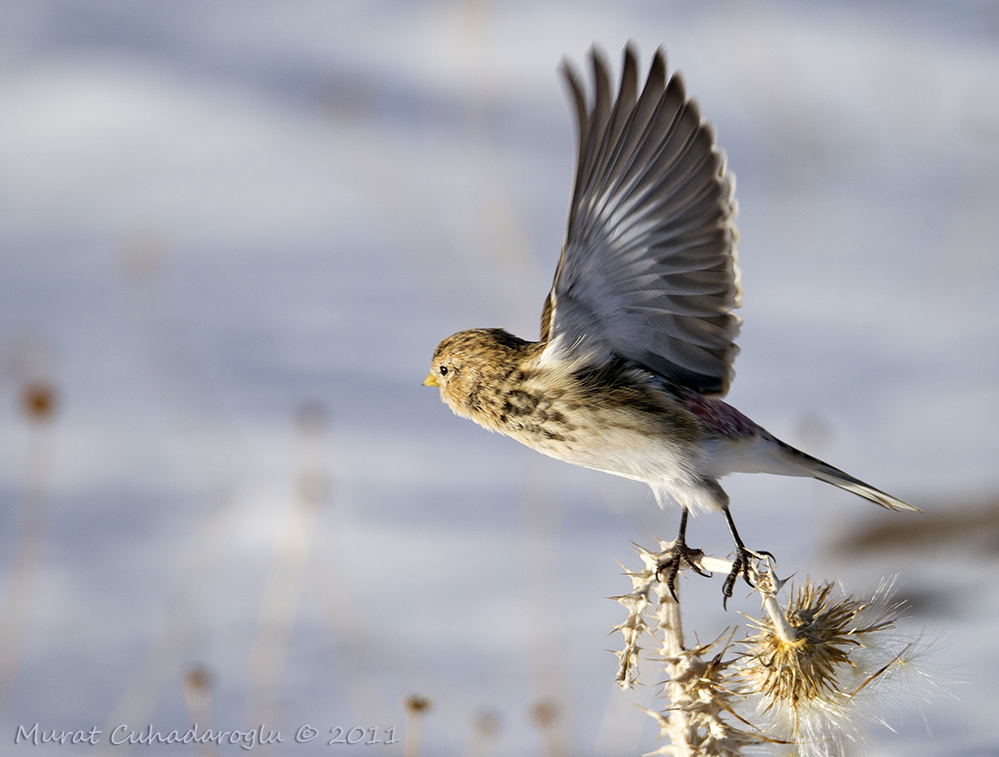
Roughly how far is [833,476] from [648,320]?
63cm

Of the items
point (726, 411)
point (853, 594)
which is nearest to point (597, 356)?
point (726, 411)

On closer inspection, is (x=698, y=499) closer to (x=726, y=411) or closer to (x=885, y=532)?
(x=726, y=411)

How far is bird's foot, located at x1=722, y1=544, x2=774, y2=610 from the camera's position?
77.0 inches

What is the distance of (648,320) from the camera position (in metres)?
2.39

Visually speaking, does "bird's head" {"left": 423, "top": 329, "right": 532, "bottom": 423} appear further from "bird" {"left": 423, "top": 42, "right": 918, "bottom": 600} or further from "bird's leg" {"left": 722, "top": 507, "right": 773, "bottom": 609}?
"bird's leg" {"left": 722, "top": 507, "right": 773, "bottom": 609}

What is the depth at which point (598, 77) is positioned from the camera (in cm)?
223

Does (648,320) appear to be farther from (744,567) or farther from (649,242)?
(744,567)

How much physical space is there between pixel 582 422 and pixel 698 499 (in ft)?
1.10

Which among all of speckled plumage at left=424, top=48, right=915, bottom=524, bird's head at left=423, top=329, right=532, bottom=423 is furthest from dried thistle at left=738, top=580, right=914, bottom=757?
bird's head at left=423, top=329, right=532, bottom=423

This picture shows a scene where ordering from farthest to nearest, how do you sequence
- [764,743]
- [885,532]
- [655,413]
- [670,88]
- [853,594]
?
[885,532]
[655,413]
[670,88]
[853,594]
[764,743]

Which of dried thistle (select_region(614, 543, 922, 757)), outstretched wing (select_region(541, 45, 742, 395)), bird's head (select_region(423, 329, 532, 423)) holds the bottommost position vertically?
dried thistle (select_region(614, 543, 922, 757))

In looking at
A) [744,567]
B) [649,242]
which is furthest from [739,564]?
[649,242]

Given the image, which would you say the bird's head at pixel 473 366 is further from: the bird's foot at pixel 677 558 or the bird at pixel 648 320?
the bird's foot at pixel 677 558

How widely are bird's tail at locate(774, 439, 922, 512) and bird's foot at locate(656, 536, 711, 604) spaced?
49 cm
